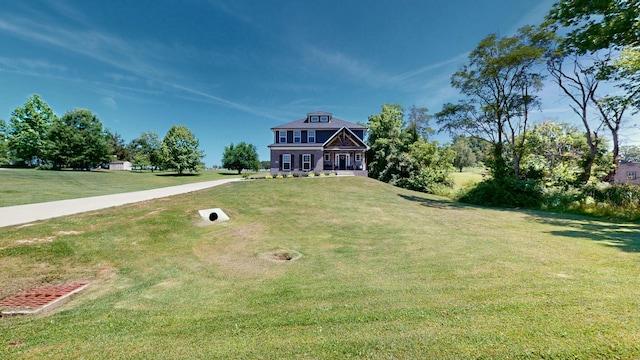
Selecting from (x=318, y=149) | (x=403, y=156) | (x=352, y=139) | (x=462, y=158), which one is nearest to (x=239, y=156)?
(x=318, y=149)

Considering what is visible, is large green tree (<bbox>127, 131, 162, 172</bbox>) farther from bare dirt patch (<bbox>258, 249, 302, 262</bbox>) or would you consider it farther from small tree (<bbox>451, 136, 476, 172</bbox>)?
small tree (<bbox>451, 136, 476, 172</bbox>)

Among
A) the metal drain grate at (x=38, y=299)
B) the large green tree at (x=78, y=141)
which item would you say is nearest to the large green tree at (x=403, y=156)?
the metal drain grate at (x=38, y=299)

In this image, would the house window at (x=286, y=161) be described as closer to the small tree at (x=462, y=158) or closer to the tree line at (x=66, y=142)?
the tree line at (x=66, y=142)

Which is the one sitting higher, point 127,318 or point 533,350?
point 533,350

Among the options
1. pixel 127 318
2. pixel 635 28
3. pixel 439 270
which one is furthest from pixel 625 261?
pixel 635 28

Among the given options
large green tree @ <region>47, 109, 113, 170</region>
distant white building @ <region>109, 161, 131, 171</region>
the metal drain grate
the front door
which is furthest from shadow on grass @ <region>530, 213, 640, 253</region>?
distant white building @ <region>109, 161, 131, 171</region>

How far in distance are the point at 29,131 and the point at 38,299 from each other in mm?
57941

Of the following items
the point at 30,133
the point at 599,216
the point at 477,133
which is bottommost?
the point at 599,216

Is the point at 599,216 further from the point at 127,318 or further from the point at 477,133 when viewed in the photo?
the point at 127,318

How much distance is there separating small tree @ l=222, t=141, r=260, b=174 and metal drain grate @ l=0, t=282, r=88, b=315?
1832 inches

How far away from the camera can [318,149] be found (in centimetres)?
2888

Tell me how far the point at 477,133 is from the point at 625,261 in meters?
17.2

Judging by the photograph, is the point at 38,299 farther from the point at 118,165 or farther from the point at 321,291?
the point at 118,165

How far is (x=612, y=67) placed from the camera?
48.2 ft
